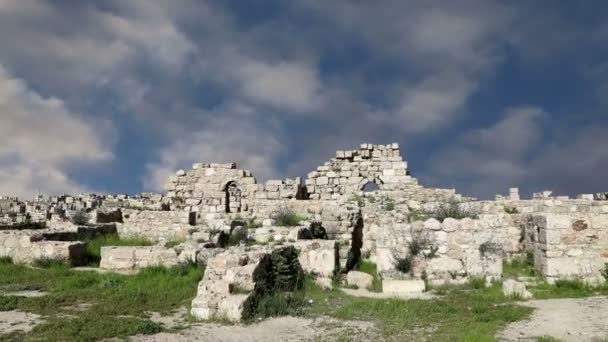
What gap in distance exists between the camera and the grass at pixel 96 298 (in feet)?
27.0

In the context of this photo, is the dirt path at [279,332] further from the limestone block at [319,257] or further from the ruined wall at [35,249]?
the ruined wall at [35,249]

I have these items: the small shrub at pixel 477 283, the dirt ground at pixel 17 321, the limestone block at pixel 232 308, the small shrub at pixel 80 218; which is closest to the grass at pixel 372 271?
the small shrub at pixel 477 283

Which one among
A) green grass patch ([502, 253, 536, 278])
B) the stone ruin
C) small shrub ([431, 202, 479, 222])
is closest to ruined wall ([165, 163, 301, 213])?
the stone ruin

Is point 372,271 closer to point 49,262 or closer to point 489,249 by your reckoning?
point 489,249

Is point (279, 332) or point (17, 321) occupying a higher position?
point (17, 321)

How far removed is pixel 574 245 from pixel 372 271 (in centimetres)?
461

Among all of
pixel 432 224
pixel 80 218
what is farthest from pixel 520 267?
pixel 80 218

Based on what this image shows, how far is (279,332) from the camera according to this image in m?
8.45

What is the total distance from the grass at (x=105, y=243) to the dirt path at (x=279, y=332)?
7.35m

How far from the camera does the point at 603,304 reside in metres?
9.82

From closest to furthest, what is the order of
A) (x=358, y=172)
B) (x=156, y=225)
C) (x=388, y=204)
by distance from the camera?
(x=388, y=204)
(x=156, y=225)
(x=358, y=172)

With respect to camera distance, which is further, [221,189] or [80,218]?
[221,189]

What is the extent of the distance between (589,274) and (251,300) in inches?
297

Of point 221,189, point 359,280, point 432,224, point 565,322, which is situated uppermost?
point 221,189
